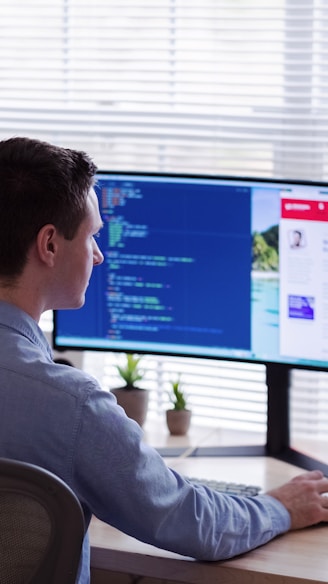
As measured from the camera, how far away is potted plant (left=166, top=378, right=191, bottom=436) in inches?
91.7

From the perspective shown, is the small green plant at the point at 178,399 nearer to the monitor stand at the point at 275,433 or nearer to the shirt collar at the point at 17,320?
the monitor stand at the point at 275,433

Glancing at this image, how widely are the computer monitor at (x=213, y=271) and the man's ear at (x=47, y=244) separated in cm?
65

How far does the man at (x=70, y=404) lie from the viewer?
1.42 m

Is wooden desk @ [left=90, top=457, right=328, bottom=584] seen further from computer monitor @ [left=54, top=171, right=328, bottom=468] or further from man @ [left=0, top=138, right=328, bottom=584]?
computer monitor @ [left=54, top=171, right=328, bottom=468]

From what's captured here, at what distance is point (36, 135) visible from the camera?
2947 mm

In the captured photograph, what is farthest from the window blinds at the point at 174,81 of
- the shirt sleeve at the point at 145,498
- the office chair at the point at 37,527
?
the office chair at the point at 37,527

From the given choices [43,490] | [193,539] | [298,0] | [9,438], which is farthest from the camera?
[298,0]

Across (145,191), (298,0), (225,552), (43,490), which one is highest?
(298,0)

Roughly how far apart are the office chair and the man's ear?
38cm

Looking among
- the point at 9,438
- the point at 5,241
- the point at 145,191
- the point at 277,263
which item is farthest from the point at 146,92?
the point at 9,438

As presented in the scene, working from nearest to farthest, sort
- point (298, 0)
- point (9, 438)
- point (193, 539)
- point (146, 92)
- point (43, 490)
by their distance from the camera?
point (43, 490), point (9, 438), point (193, 539), point (298, 0), point (146, 92)

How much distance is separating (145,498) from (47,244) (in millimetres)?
393

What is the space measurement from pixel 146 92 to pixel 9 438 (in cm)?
158

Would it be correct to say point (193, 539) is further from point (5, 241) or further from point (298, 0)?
point (298, 0)
